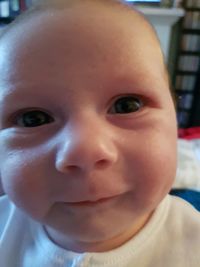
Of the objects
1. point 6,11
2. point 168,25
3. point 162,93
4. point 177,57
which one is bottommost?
point 177,57

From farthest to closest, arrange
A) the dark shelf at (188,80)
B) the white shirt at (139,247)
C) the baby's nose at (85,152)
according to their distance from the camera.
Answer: the dark shelf at (188,80) < the white shirt at (139,247) < the baby's nose at (85,152)

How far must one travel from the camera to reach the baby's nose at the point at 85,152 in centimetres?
42

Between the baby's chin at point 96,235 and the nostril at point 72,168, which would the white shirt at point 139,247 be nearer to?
the baby's chin at point 96,235

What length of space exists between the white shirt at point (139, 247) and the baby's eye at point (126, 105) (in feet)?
0.63

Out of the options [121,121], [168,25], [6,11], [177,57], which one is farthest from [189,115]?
[121,121]

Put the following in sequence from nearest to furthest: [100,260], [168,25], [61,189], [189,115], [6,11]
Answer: [61,189] < [100,260] < [6,11] < [168,25] < [189,115]

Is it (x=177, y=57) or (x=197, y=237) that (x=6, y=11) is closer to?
(x=177, y=57)

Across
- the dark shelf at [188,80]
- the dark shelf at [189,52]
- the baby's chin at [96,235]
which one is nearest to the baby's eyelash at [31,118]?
the baby's chin at [96,235]

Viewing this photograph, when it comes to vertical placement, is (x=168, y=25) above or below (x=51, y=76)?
below

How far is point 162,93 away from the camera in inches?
20.4

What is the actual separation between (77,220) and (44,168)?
0.25ft

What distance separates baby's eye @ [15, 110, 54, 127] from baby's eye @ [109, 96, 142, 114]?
0.08 m

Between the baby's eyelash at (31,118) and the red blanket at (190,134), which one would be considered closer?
the baby's eyelash at (31,118)

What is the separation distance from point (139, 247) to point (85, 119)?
230 mm
